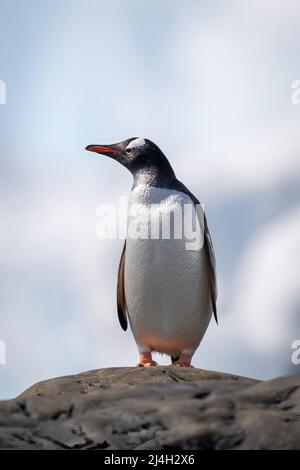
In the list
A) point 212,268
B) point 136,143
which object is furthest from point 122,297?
point 136,143

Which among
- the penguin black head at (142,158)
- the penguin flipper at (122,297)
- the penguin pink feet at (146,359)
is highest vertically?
the penguin black head at (142,158)

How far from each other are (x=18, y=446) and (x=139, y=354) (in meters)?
3.40

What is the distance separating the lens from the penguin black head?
7285mm

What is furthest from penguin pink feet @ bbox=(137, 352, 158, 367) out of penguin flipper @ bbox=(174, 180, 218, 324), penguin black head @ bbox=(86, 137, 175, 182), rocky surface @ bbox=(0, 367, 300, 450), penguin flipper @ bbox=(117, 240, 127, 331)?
rocky surface @ bbox=(0, 367, 300, 450)

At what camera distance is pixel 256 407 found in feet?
12.6

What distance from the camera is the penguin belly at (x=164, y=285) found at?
693 cm

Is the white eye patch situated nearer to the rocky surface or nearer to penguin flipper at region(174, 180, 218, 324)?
penguin flipper at region(174, 180, 218, 324)

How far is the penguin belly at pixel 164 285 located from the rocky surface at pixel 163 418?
270 cm

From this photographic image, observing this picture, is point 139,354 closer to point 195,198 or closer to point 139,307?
point 139,307

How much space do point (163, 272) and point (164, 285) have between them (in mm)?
133

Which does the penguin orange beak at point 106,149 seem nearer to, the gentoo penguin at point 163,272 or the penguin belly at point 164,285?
the gentoo penguin at point 163,272

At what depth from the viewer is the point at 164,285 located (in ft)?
22.7

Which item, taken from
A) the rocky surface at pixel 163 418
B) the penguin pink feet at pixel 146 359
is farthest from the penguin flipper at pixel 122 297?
the rocky surface at pixel 163 418

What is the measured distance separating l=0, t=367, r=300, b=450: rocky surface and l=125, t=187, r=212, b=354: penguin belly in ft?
8.86
